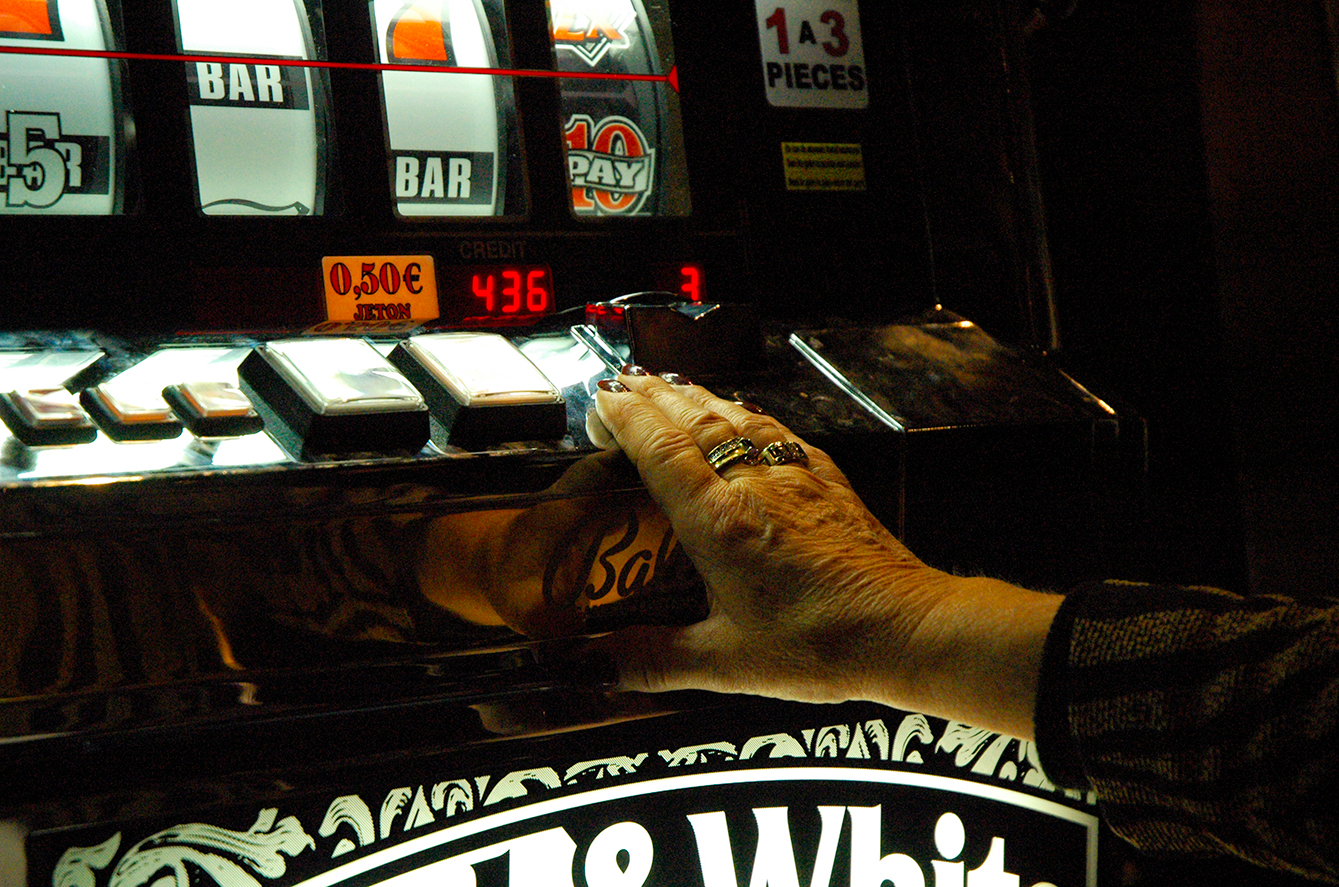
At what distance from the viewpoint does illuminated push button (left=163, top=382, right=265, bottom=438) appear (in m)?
0.87

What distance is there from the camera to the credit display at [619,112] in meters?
1.31

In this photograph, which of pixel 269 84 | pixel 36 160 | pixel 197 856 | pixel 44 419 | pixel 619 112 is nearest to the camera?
pixel 44 419

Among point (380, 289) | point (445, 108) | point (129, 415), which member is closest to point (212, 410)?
point (129, 415)

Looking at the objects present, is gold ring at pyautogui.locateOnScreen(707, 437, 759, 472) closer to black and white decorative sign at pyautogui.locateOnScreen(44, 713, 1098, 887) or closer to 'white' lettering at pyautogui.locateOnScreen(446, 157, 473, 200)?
black and white decorative sign at pyautogui.locateOnScreen(44, 713, 1098, 887)

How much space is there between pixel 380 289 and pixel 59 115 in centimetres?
35

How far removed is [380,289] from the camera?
3.82 feet

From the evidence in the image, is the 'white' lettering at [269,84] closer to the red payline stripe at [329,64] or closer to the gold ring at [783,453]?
the red payline stripe at [329,64]

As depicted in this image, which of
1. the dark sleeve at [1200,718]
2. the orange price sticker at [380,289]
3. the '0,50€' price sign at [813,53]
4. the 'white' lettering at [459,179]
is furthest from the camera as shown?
the '0,50€' price sign at [813,53]

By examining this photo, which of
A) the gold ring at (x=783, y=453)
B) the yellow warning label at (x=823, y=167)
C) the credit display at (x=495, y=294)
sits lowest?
the gold ring at (x=783, y=453)

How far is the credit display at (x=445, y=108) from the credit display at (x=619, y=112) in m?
0.08

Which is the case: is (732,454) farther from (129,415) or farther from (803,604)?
Result: (129,415)

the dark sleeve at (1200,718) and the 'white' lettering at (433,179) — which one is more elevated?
the 'white' lettering at (433,179)

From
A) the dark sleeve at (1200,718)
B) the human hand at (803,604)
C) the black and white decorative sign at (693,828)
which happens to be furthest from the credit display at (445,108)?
the dark sleeve at (1200,718)

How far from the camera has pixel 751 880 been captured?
1.16 metres
